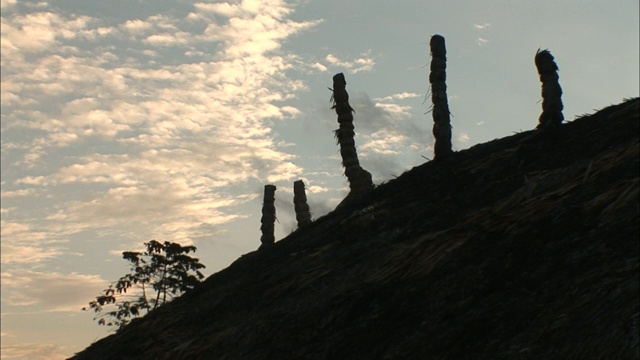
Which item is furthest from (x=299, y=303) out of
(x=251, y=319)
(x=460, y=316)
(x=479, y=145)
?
(x=479, y=145)

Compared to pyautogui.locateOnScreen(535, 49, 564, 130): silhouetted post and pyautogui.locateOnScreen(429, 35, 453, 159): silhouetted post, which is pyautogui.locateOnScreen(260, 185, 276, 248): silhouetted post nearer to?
pyautogui.locateOnScreen(429, 35, 453, 159): silhouetted post

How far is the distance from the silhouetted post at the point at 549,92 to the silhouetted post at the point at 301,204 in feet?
32.5

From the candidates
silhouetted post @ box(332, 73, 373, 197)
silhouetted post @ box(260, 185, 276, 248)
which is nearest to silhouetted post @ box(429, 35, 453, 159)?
silhouetted post @ box(332, 73, 373, 197)

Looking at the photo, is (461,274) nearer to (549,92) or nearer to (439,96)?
(549,92)

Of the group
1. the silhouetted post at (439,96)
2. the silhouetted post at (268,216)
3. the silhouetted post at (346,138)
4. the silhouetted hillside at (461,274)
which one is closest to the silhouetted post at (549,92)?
the silhouetted hillside at (461,274)

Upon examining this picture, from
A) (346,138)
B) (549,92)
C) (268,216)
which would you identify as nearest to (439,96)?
(549,92)

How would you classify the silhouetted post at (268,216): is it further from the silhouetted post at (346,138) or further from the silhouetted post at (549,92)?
the silhouetted post at (549,92)

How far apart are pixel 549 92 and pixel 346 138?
5672 millimetres

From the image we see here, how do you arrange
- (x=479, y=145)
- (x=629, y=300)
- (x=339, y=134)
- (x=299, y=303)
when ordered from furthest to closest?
(x=339, y=134) → (x=479, y=145) → (x=299, y=303) → (x=629, y=300)

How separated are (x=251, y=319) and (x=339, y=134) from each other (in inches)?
335

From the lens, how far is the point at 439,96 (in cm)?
1453

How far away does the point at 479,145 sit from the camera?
12.6 m

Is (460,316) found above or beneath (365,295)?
beneath

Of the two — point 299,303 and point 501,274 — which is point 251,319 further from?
point 501,274
